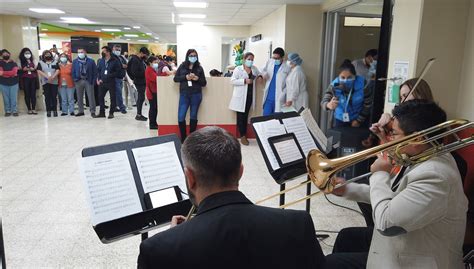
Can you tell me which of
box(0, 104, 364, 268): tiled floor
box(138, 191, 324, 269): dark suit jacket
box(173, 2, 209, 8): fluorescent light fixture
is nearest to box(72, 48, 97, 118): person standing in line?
box(0, 104, 364, 268): tiled floor

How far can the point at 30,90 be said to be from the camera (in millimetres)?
8828

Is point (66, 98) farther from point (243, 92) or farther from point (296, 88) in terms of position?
point (296, 88)

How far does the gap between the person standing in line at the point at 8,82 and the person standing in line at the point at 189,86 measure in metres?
4.51

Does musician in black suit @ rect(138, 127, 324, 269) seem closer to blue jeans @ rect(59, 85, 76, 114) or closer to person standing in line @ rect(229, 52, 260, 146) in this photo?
person standing in line @ rect(229, 52, 260, 146)

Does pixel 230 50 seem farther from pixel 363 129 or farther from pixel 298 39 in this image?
pixel 363 129


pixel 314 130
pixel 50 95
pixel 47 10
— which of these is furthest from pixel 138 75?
pixel 314 130

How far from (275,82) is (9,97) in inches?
239

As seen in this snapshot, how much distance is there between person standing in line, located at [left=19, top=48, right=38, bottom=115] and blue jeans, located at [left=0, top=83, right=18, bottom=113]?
334 millimetres

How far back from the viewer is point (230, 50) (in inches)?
564

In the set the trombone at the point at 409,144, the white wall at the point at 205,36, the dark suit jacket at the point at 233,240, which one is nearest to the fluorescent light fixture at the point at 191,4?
the white wall at the point at 205,36

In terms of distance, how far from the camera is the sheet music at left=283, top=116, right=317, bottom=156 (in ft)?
8.01

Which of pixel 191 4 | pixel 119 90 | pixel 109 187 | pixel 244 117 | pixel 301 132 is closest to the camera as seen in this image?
pixel 109 187

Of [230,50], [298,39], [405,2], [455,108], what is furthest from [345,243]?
A: [230,50]

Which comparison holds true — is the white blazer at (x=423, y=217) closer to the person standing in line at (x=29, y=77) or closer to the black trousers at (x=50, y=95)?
the black trousers at (x=50, y=95)
